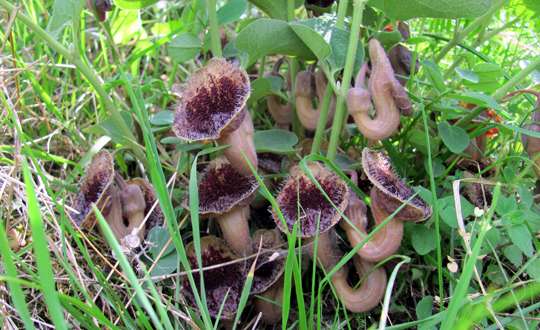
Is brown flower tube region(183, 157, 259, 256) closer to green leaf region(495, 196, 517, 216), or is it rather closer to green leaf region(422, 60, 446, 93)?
green leaf region(422, 60, 446, 93)

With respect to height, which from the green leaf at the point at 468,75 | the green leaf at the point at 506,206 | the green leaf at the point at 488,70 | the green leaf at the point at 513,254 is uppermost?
the green leaf at the point at 488,70

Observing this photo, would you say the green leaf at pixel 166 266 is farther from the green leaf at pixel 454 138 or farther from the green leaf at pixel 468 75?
the green leaf at pixel 468 75

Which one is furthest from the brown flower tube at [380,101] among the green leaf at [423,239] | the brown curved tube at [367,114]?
the green leaf at [423,239]

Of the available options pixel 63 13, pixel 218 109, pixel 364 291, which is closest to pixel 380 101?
pixel 218 109

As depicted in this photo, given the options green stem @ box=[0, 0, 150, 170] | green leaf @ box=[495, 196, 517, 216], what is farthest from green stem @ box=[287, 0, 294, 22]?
green leaf @ box=[495, 196, 517, 216]

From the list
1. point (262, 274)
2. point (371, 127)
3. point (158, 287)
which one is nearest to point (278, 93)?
point (371, 127)
